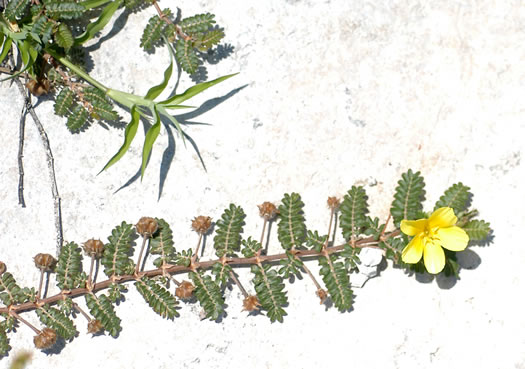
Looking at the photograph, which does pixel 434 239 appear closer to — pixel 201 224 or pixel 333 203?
pixel 333 203

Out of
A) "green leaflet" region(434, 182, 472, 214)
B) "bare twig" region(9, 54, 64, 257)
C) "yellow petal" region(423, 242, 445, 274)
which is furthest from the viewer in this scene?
"bare twig" region(9, 54, 64, 257)

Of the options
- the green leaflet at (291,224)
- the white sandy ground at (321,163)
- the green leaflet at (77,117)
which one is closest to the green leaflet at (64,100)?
the green leaflet at (77,117)

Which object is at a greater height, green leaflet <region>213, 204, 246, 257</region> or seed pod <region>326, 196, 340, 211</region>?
seed pod <region>326, 196, 340, 211</region>

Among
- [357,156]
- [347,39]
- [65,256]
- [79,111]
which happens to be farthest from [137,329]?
[347,39]

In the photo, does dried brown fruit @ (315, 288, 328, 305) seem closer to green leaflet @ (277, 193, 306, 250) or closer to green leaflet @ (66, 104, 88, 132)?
green leaflet @ (277, 193, 306, 250)

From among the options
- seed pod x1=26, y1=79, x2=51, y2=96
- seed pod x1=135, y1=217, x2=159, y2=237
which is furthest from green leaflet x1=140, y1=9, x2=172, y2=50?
seed pod x1=135, y1=217, x2=159, y2=237

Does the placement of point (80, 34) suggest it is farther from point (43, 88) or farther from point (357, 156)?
point (357, 156)
